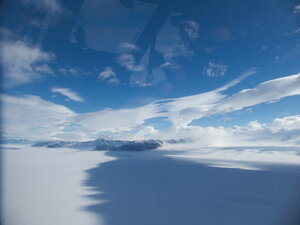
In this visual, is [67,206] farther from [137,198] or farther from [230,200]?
[230,200]

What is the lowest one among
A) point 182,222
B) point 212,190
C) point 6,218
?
point 212,190

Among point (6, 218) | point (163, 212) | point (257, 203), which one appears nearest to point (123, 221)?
point (163, 212)

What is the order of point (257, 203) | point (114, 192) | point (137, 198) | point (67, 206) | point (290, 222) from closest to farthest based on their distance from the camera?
point (290, 222) → point (67, 206) → point (257, 203) → point (137, 198) → point (114, 192)

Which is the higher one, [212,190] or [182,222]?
[182,222]

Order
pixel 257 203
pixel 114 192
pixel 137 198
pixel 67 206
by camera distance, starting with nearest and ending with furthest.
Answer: pixel 67 206 < pixel 257 203 < pixel 137 198 < pixel 114 192

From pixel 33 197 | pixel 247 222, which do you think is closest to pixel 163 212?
pixel 247 222

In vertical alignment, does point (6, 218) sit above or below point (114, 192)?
above

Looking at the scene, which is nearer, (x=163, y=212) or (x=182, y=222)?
(x=182, y=222)

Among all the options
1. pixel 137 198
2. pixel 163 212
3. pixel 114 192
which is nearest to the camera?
pixel 163 212

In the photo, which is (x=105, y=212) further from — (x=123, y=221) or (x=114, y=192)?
(x=114, y=192)
